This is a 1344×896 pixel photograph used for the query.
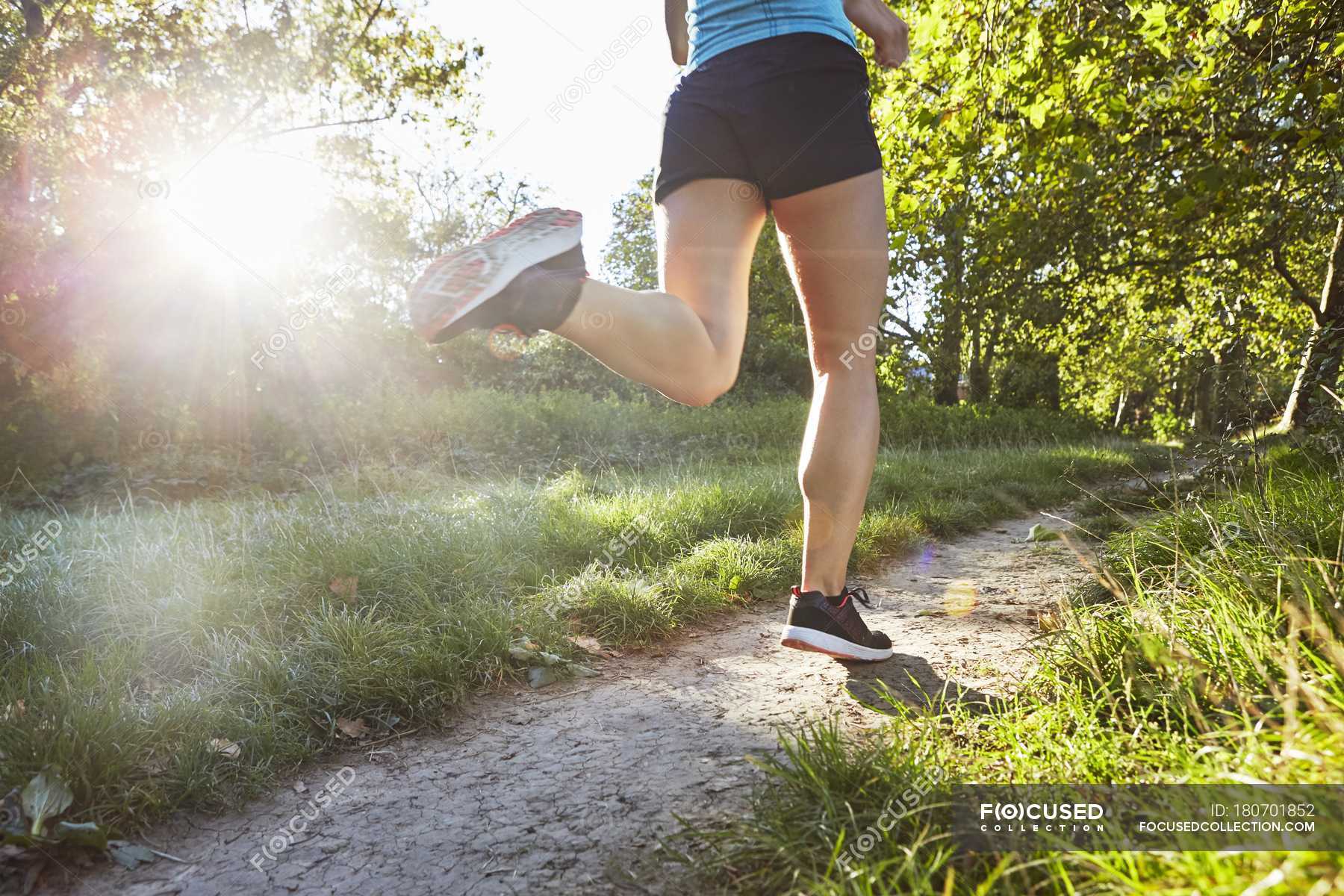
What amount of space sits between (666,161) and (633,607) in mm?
1546

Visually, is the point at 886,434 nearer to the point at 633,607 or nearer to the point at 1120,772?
the point at 633,607

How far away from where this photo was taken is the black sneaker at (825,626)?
1984mm

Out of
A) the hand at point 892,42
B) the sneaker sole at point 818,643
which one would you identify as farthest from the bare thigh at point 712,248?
the sneaker sole at point 818,643

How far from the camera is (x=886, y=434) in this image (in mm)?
11109

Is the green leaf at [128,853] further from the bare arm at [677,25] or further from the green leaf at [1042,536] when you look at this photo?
the green leaf at [1042,536]

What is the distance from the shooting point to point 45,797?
145 centimetres

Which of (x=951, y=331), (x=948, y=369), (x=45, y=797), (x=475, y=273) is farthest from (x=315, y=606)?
(x=948, y=369)

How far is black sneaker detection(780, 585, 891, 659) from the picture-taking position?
78.1 inches

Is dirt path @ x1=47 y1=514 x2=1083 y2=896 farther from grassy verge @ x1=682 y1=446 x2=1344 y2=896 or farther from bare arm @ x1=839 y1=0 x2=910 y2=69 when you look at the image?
bare arm @ x1=839 y1=0 x2=910 y2=69

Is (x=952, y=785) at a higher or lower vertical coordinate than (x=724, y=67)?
lower

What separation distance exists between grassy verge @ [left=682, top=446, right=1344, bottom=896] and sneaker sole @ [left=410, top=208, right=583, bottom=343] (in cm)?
104

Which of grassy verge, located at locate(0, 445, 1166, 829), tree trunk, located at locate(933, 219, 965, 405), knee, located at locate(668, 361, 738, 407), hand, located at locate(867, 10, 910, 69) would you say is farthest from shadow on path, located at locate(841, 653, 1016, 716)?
tree trunk, located at locate(933, 219, 965, 405)

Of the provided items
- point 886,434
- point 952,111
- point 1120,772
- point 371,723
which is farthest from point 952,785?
point 886,434

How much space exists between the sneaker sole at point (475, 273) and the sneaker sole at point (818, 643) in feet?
3.72
